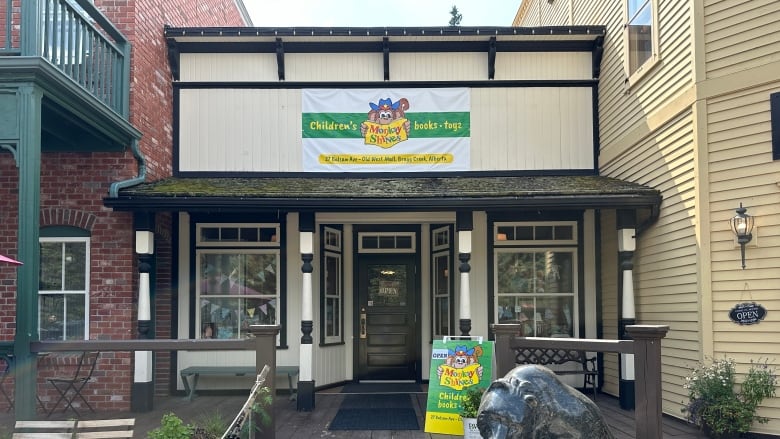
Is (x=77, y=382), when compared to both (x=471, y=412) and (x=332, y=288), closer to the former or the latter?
(x=332, y=288)

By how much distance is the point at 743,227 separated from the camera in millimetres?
6008

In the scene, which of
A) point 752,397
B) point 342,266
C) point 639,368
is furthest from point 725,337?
point 342,266

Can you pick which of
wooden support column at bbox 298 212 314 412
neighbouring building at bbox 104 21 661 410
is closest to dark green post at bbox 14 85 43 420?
wooden support column at bbox 298 212 314 412

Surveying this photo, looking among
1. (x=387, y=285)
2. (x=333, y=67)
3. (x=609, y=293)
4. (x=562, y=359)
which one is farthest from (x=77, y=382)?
(x=609, y=293)

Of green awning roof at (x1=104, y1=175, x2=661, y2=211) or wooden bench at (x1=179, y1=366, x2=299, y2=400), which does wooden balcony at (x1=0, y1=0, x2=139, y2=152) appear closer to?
green awning roof at (x1=104, y1=175, x2=661, y2=211)

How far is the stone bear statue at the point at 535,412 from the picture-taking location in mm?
3188

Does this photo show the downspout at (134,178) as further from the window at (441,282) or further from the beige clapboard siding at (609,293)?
the beige clapboard siding at (609,293)

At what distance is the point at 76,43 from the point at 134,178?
1.80m

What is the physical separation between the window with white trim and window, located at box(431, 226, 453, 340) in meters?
0.69

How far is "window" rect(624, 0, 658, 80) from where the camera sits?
734 cm

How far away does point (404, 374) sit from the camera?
9383 millimetres

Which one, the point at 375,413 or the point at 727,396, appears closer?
the point at 727,396

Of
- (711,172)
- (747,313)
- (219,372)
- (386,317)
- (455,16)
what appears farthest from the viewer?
Result: (455,16)

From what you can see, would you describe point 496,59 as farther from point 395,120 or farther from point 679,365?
point 679,365
